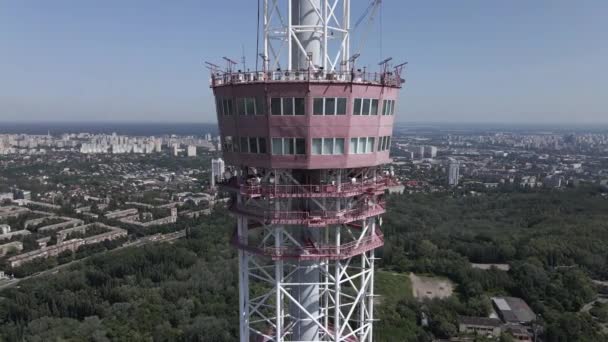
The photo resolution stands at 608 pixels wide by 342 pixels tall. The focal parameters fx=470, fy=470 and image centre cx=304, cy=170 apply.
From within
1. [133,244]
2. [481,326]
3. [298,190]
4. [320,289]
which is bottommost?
[133,244]

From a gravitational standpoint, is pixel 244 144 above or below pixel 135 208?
above

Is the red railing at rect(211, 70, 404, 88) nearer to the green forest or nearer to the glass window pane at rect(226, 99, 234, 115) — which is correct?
the glass window pane at rect(226, 99, 234, 115)

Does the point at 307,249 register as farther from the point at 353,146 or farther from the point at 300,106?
the point at 300,106

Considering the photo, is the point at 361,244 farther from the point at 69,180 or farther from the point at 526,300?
the point at 69,180

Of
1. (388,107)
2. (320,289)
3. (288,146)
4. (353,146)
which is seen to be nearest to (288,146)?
(288,146)

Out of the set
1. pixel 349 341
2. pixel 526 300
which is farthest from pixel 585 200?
pixel 349 341
